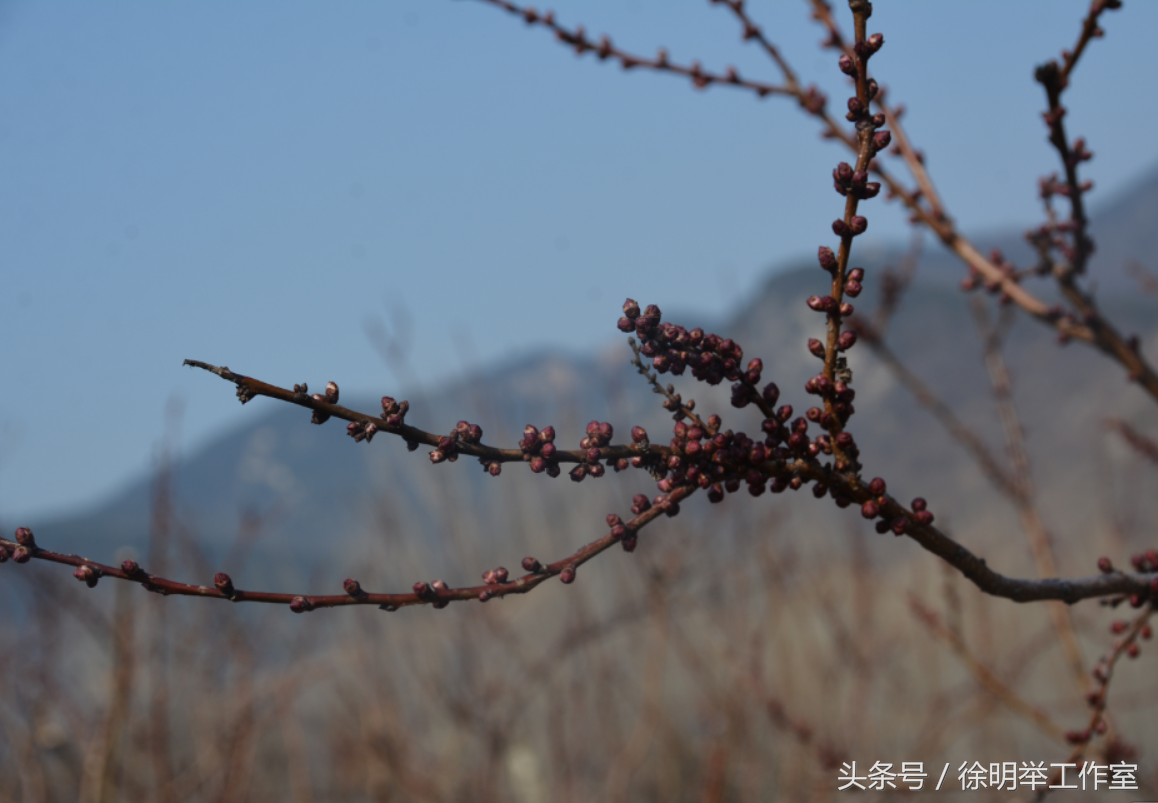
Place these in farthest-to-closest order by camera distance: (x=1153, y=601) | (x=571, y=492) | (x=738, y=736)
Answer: (x=571, y=492) < (x=738, y=736) < (x=1153, y=601)

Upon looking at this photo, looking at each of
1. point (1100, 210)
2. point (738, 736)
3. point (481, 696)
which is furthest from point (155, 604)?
point (1100, 210)

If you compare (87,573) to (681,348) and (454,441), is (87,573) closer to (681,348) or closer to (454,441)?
(454,441)

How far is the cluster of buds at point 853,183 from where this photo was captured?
0.95 m

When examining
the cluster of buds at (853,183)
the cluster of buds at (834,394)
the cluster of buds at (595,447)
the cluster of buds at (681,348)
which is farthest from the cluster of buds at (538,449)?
the cluster of buds at (853,183)

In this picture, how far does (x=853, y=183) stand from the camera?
95 centimetres

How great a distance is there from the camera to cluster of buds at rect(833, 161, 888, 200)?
0.95 meters

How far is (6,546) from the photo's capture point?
91 cm

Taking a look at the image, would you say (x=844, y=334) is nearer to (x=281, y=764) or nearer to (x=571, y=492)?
(x=571, y=492)

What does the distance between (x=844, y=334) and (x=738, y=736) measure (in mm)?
4266

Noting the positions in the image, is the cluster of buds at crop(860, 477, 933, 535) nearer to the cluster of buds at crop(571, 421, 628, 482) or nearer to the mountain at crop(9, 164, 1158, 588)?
the cluster of buds at crop(571, 421, 628, 482)

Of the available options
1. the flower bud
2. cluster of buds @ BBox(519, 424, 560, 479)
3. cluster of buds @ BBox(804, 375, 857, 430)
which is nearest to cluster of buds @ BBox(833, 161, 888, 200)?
cluster of buds @ BBox(804, 375, 857, 430)

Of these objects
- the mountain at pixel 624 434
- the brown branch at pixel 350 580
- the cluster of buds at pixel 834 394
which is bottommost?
the brown branch at pixel 350 580

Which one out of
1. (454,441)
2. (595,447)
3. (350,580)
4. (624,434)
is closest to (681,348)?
(595,447)

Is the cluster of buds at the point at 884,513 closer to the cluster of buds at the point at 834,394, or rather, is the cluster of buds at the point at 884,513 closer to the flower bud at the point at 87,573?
the cluster of buds at the point at 834,394
